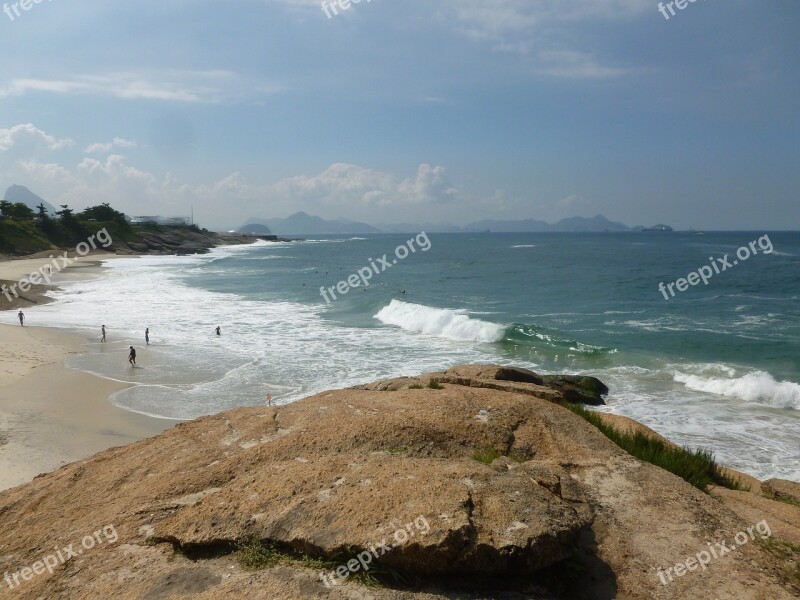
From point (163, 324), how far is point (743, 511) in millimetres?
34648

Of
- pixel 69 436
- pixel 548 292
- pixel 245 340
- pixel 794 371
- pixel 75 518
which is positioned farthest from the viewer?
pixel 548 292

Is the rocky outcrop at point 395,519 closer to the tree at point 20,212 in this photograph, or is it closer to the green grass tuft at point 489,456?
the green grass tuft at point 489,456

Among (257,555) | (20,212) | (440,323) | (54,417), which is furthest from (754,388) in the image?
(20,212)

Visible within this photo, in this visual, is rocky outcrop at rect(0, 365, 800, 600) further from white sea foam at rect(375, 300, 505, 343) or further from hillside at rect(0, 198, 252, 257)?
hillside at rect(0, 198, 252, 257)

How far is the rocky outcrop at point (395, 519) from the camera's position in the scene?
4387 mm

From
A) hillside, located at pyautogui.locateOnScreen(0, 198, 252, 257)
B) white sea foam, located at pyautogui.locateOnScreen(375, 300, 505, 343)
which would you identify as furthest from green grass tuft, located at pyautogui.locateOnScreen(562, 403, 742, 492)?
hillside, located at pyautogui.locateOnScreen(0, 198, 252, 257)

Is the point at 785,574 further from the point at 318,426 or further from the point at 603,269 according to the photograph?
the point at 603,269

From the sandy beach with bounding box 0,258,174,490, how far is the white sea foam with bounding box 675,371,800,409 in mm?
20875

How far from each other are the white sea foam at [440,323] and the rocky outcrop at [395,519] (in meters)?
25.1

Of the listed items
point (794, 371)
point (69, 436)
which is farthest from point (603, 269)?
point (69, 436)

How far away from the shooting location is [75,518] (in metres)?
6.12

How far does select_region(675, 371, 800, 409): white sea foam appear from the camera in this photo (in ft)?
66.6

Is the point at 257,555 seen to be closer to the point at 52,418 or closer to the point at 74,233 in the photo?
the point at 52,418

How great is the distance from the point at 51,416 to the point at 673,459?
18.7 metres
